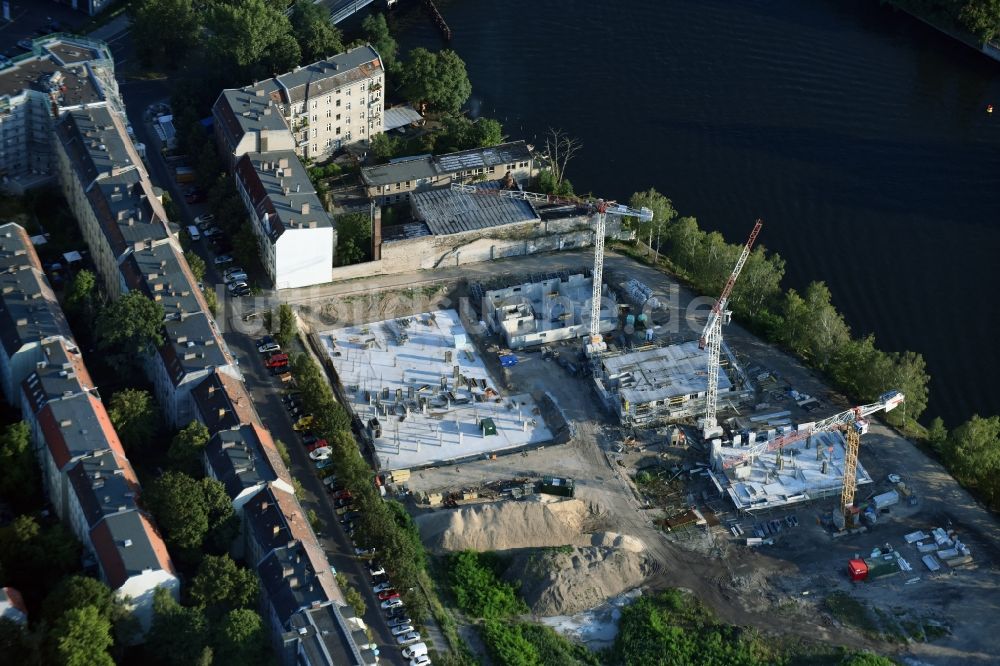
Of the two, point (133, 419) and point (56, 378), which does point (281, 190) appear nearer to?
point (133, 419)

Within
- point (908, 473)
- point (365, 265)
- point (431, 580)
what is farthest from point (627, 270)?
point (431, 580)

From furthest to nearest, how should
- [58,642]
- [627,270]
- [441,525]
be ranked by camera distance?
1. [627,270]
2. [441,525]
3. [58,642]

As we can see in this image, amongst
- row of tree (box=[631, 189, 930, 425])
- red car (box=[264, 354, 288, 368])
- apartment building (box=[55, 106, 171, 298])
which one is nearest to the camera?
row of tree (box=[631, 189, 930, 425])

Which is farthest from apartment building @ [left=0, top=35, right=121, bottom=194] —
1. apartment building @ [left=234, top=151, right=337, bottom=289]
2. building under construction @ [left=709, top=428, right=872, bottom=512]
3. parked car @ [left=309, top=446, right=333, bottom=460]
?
building under construction @ [left=709, top=428, right=872, bottom=512]

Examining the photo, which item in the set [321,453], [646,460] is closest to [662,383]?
[646,460]

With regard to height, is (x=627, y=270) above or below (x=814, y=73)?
below

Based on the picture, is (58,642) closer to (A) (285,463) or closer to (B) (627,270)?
(A) (285,463)

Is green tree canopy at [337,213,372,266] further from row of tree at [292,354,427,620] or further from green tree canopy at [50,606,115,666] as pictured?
green tree canopy at [50,606,115,666]
